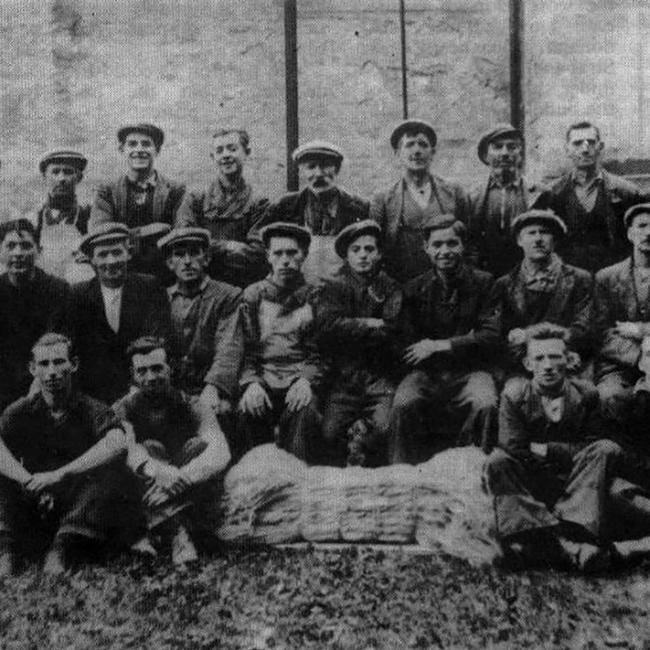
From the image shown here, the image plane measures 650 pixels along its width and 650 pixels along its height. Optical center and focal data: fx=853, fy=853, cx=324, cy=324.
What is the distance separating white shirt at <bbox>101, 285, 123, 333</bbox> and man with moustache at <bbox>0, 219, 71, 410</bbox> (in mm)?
249

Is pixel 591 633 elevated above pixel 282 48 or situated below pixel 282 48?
below

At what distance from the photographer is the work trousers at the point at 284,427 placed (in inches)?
217

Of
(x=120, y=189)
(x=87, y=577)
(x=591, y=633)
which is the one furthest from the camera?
(x=120, y=189)

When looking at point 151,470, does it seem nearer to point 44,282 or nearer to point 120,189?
point 44,282

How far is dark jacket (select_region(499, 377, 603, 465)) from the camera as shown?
17.7 feet

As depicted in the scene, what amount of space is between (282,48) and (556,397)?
3059 millimetres

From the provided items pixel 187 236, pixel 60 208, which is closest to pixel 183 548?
pixel 187 236

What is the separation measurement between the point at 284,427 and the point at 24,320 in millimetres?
1881

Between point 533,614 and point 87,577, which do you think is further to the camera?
point 87,577

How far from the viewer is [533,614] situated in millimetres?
5051

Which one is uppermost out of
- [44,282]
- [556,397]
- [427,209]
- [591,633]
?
[427,209]

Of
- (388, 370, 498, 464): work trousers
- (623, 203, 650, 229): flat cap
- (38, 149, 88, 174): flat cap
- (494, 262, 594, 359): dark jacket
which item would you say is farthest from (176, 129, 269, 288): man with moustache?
(623, 203, 650, 229): flat cap

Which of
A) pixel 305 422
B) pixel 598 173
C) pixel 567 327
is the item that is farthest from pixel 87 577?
pixel 598 173

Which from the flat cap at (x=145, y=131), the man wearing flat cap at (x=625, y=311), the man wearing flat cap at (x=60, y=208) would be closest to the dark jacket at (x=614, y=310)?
the man wearing flat cap at (x=625, y=311)
